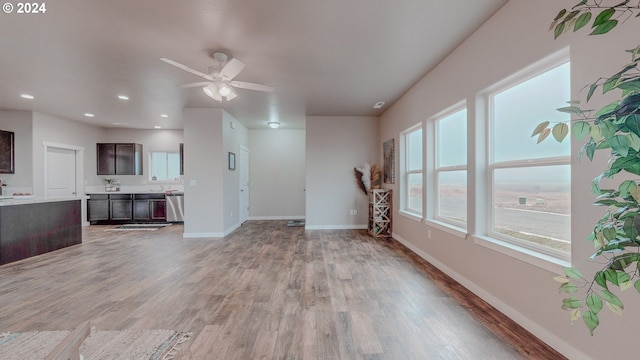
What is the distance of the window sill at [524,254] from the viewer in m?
1.89

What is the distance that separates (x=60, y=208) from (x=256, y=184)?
13.7ft

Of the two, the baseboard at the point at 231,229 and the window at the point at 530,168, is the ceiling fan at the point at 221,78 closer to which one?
the window at the point at 530,168

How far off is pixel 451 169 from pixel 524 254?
1.53 meters

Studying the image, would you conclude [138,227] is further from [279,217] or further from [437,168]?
[437,168]

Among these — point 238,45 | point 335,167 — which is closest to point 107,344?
point 238,45

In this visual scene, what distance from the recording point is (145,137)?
25.9 feet

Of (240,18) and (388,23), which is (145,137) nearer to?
(240,18)

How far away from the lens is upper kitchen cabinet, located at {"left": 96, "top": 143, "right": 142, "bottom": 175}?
7590 millimetres

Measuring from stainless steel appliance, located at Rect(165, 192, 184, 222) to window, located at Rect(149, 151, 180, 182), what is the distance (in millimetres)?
A: 794

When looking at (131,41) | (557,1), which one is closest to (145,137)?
(131,41)

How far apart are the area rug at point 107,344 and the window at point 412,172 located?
379cm

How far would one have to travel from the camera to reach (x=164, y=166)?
26.2 feet

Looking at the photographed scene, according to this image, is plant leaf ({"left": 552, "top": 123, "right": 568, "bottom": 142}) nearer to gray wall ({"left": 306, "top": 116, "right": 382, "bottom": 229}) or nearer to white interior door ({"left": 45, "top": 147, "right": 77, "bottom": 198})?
gray wall ({"left": 306, "top": 116, "right": 382, "bottom": 229})

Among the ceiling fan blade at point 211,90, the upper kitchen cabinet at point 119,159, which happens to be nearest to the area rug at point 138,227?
the upper kitchen cabinet at point 119,159
